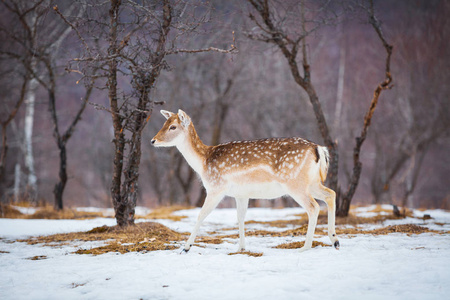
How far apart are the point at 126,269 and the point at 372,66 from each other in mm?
19811

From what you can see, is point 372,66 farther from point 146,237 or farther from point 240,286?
point 240,286

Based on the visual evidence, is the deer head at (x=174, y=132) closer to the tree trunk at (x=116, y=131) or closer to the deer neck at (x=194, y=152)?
the deer neck at (x=194, y=152)

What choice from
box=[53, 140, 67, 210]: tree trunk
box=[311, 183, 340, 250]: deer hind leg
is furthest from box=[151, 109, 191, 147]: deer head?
box=[53, 140, 67, 210]: tree trunk

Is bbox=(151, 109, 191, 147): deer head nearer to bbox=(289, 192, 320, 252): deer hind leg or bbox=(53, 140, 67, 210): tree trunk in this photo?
bbox=(289, 192, 320, 252): deer hind leg

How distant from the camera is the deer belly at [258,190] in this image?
17.3 ft

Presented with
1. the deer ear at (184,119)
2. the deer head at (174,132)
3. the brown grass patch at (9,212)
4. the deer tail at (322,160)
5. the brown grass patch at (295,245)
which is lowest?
the brown grass patch at (295,245)

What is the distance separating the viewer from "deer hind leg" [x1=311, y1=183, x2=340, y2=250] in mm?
5039

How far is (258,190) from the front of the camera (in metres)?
5.30

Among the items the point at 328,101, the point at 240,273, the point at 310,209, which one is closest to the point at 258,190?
the point at 310,209

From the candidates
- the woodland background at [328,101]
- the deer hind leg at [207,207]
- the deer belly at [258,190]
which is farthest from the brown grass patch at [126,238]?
the woodland background at [328,101]

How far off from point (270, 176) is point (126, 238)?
2687 mm

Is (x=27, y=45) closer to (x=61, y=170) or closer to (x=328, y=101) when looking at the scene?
(x=61, y=170)

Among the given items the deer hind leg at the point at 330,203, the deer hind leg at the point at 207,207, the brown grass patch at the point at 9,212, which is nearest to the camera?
the deer hind leg at the point at 330,203

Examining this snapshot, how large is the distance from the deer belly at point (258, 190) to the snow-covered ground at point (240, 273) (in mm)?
770
